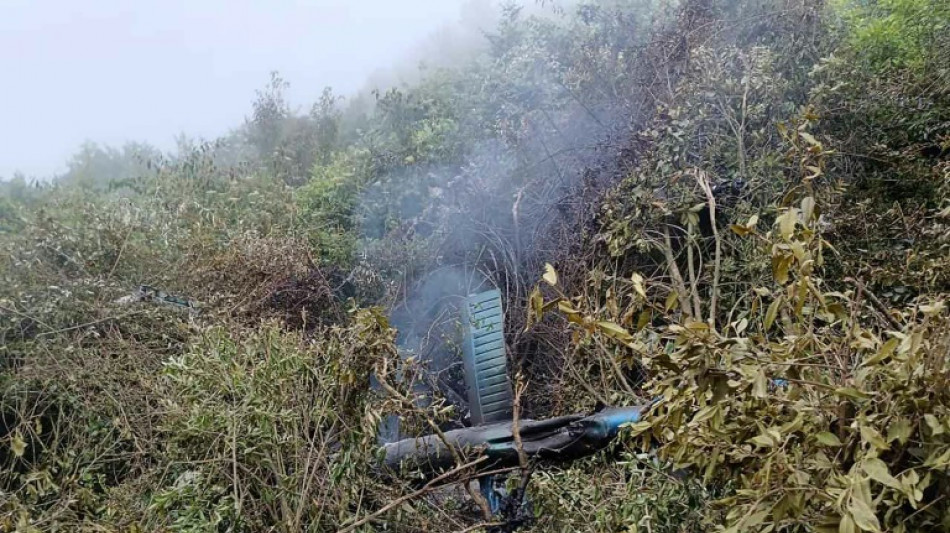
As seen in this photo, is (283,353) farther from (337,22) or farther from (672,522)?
(337,22)

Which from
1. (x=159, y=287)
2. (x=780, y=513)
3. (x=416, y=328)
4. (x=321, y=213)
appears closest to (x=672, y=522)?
(x=780, y=513)

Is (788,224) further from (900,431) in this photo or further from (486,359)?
(486,359)

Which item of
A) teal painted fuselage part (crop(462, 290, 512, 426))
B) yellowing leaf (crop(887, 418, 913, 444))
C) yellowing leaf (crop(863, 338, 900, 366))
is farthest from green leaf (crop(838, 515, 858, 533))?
teal painted fuselage part (crop(462, 290, 512, 426))

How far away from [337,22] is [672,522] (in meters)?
19.9

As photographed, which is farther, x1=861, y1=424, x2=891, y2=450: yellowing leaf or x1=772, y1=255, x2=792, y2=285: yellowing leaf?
x1=772, y1=255, x2=792, y2=285: yellowing leaf

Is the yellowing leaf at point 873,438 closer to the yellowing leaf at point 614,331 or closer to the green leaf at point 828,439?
the green leaf at point 828,439

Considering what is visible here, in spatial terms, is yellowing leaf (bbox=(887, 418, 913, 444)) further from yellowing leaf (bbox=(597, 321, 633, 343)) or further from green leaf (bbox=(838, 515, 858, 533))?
yellowing leaf (bbox=(597, 321, 633, 343))

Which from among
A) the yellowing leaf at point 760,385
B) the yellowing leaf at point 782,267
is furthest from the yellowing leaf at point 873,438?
the yellowing leaf at point 782,267

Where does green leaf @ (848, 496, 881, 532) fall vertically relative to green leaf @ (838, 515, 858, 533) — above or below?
above

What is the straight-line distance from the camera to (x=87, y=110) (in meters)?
21.4

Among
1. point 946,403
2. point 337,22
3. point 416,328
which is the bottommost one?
point 416,328

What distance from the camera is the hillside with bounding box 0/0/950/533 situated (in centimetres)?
182

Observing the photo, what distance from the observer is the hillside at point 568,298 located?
1.82 metres

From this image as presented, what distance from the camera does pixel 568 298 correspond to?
11.1ft
